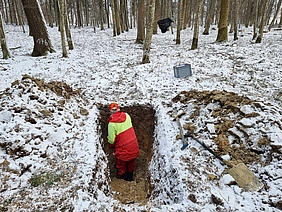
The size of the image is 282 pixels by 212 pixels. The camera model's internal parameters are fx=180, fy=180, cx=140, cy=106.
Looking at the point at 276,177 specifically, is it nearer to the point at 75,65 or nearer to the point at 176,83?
the point at 176,83

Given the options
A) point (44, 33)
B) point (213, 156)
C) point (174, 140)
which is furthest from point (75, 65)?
point (213, 156)

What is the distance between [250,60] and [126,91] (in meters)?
5.35

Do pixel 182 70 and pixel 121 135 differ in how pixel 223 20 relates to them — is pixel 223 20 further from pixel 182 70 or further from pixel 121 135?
pixel 121 135

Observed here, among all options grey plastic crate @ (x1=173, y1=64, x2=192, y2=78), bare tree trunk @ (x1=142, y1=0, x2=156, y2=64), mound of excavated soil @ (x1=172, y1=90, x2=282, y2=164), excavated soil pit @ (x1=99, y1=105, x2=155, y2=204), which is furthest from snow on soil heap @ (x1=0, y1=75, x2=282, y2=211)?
bare tree trunk @ (x1=142, y1=0, x2=156, y2=64)

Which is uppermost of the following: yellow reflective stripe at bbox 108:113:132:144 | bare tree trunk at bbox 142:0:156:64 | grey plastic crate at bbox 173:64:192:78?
bare tree trunk at bbox 142:0:156:64

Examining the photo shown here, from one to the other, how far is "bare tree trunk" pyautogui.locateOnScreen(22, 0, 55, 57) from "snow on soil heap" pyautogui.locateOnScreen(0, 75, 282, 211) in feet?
18.2

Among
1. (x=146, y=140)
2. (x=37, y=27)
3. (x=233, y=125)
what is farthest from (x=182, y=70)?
(x=37, y=27)

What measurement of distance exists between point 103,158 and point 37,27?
7.97 m

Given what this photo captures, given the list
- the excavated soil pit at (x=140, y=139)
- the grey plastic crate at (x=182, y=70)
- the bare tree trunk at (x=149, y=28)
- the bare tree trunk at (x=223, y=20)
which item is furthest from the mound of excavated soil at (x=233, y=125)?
the bare tree trunk at (x=223, y=20)

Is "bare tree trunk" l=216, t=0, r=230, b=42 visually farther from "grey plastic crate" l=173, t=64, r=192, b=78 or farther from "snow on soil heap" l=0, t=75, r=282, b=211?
"snow on soil heap" l=0, t=75, r=282, b=211

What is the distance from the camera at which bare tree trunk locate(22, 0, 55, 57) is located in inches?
322

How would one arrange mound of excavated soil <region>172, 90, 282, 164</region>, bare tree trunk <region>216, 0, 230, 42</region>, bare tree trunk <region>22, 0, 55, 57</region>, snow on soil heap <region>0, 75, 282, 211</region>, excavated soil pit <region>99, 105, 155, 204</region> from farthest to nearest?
bare tree trunk <region>216, 0, 230, 42</region> < bare tree trunk <region>22, 0, 55, 57</region> < excavated soil pit <region>99, 105, 155, 204</region> < mound of excavated soil <region>172, 90, 282, 164</region> < snow on soil heap <region>0, 75, 282, 211</region>

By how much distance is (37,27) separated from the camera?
28.2ft

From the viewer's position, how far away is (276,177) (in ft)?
Result: 8.45
